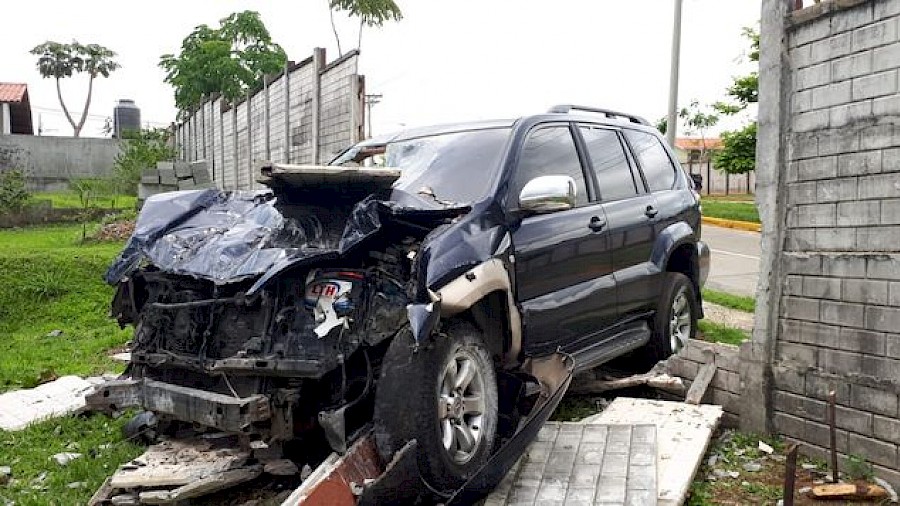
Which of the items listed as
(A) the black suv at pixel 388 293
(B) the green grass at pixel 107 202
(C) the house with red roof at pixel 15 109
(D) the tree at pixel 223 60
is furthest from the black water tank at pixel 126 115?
(A) the black suv at pixel 388 293

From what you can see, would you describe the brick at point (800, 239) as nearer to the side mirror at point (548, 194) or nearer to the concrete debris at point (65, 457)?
the side mirror at point (548, 194)

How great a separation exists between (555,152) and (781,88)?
1.33 metres

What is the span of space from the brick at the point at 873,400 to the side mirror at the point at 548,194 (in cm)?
178

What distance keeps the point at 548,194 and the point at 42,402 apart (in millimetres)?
4004

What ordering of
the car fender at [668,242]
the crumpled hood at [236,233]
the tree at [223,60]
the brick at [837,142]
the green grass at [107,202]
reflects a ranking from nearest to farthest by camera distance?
1. the crumpled hood at [236,233]
2. the brick at [837,142]
3. the car fender at [668,242]
4. the green grass at [107,202]
5. the tree at [223,60]

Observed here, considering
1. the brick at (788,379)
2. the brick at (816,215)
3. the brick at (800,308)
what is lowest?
the brick at (788,379)

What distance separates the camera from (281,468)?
3.81 meters

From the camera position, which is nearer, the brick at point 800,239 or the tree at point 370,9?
the brick at point 800,239

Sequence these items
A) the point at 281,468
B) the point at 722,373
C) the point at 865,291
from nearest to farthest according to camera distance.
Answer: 1. the point at 281,468
2. the point at 865,291
3. the point at 722,373

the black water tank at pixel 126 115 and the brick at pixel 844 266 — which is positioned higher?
the black water tank at pixel 126 115

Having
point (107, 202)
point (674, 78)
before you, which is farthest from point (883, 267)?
point (107, 202)

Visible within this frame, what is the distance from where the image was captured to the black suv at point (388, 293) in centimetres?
343

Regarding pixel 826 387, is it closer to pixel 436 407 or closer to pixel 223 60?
pixel 436 407

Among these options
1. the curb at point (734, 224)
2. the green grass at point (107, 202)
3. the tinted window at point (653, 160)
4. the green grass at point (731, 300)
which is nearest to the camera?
the tinted window at point (653, 160)
